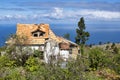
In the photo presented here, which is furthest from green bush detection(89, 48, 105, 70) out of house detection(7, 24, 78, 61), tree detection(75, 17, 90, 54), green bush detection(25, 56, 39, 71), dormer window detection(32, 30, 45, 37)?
tree detection(75, 17, 90, 54)

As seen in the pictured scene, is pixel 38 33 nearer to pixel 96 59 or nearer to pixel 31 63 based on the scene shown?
pixel 31 63

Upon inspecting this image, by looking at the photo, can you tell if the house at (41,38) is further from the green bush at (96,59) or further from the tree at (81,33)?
the tree at (81,33)

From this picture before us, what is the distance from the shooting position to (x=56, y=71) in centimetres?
3030

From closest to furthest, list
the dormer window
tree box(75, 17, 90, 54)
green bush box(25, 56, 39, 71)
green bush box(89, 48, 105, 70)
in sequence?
1. green bush box(25, 56, 39, 71)
2. green bush box(89, 48, 105, 70)
3. the dormer window
4. tree box(75, 17, 90, 54)

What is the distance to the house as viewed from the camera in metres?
70.4

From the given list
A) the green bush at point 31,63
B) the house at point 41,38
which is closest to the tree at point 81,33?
the house at point 41,38

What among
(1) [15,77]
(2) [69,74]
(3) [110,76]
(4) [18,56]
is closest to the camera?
(2) [69,74]

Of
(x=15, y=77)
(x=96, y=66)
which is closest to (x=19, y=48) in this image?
(x=96, y=66)

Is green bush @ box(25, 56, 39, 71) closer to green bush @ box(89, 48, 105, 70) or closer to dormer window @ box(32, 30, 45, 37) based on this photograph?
dormer window @ box(32, 30, 45, 37)

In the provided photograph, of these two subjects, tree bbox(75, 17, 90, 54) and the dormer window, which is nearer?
the dormer window

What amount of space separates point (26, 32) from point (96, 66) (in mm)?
13300

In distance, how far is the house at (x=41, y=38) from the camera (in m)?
70.4

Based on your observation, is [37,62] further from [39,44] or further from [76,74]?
[76,74]

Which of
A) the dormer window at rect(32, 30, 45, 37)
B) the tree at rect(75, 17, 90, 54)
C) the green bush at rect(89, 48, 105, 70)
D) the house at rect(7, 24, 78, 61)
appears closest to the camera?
the green bush at rect(89, 48, 105, 70)
